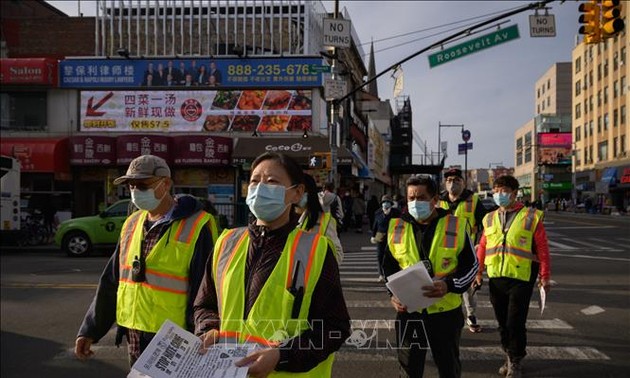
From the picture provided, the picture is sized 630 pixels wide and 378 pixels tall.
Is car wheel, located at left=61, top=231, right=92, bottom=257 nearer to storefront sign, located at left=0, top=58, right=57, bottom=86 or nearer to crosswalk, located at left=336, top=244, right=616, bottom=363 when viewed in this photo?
crosswalk, located at left=336, top=244, right=616, bottom=363

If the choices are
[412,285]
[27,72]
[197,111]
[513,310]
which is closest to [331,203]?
[513,310]

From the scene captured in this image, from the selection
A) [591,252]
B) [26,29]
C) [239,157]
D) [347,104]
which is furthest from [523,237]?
[26,29]

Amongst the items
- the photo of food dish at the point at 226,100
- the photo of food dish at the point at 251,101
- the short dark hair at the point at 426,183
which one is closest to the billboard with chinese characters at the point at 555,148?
→ the photo of food dish at the point at 251,101

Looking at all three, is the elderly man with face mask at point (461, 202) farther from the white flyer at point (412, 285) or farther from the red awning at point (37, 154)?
the red awning at point (37, 154)

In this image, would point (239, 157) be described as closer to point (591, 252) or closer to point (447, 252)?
point (591, 252)

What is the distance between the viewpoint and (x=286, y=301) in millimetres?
2285

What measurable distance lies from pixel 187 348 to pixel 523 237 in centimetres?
397

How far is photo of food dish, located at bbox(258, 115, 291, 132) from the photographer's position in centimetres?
2384

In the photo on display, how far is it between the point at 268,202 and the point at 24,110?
85.9 feet

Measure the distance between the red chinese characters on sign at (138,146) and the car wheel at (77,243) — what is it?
802cm

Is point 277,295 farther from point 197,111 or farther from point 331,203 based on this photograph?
point 197,111

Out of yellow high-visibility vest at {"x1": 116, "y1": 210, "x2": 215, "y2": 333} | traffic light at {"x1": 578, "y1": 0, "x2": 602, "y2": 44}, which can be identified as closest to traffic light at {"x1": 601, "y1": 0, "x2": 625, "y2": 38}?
traffic light at {"x1": 578, "y1": 0, "x2": 602, "y2": 44}

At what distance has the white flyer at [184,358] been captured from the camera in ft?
7.02

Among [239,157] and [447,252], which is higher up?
[239,157]
